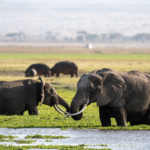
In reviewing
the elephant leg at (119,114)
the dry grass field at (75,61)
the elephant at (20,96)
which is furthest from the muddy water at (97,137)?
the dry grass field at (75,61)

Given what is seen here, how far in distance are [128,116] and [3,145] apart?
4129mm

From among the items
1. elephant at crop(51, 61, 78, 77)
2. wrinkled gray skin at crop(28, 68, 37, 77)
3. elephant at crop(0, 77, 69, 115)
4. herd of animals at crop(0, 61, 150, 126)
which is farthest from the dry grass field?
herd of animals at crop(0, 61, 150, 126)

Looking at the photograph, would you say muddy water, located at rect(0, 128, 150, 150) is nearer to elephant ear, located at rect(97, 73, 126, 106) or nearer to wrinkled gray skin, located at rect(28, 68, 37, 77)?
elephant ear, located at rect(97, 73, 126, 106)

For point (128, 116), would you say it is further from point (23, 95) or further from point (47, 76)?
point (47, 76)

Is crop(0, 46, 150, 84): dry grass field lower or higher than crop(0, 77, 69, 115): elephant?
lower

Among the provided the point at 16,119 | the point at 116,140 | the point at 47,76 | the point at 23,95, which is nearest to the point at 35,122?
the point at 16,119

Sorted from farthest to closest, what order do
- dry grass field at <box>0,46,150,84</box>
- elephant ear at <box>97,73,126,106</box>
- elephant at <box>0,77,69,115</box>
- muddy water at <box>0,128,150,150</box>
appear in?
1. dry grass field at <box>0,46,150,84</box>
2. elephant at <box>0,77,69,115</box>
3. elephant ear at <box>97,73,126,106</box>
4. muddy water at <box>0,128,150,150</box>

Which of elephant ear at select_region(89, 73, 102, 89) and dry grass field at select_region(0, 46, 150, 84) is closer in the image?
elephant ear at select_region(89, 73, 102, 89)

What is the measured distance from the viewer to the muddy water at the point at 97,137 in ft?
33.2

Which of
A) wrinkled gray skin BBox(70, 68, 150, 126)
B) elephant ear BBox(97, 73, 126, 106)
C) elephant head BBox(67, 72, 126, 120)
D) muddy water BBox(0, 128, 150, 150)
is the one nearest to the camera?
muddy water BBox(0, 128, 150, 150)

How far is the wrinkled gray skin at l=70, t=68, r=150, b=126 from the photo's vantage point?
1164 cm

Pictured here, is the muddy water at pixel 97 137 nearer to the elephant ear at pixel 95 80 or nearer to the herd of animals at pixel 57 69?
the elephant ear at pixel 95 80

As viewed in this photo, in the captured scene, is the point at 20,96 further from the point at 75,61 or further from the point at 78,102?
the point at 75,61

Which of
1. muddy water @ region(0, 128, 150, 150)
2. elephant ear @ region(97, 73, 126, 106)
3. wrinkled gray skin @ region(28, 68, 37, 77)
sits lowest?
wrinkled gray skin @ region(28, 68, 37, 77)
